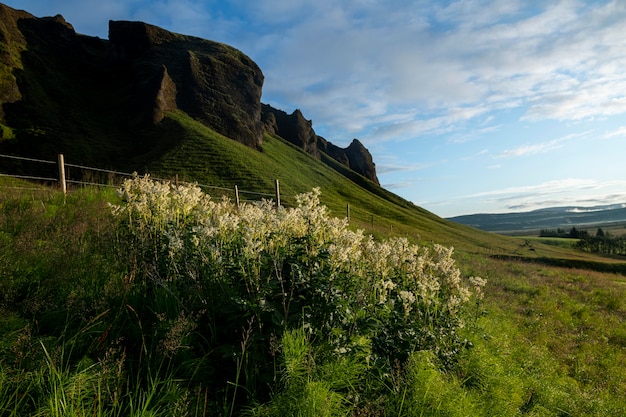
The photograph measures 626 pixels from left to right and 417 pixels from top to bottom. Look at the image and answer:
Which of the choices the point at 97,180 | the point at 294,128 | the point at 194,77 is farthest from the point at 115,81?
the point at 97,180

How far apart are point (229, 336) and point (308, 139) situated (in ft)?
416

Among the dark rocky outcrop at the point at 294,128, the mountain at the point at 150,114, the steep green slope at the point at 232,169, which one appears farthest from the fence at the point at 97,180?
the dark rocky outcrop at the point at 294,128

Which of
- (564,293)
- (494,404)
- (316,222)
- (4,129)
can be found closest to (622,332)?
(564,293)

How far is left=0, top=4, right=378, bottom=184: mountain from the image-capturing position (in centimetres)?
4954

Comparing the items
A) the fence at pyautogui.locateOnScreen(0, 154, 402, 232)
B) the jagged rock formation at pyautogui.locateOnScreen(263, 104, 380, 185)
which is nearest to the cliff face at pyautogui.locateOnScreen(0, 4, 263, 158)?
the fence at pyautogui.locateOnScreen(0, 154, 402, 232)

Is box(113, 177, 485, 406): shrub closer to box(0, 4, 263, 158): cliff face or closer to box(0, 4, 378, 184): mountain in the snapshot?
box(0, 4, 378, 184): mountain

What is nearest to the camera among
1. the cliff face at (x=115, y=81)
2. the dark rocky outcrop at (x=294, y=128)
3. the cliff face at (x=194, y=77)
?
the cliff face at (x=115, y=81)

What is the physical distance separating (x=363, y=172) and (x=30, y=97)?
397ft

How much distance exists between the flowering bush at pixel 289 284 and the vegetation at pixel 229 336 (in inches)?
1.2

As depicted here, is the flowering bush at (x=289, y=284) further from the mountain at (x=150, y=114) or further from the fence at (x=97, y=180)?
the mountain at (x=150, y=114)

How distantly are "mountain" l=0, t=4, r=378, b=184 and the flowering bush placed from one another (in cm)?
4894

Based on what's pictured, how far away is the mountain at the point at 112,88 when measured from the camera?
4954 cm

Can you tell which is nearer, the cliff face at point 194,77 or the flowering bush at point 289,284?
the flowering bush at point 289,284

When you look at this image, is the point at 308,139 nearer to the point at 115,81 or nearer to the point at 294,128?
the point at 294,128
